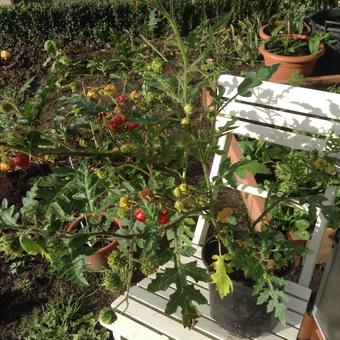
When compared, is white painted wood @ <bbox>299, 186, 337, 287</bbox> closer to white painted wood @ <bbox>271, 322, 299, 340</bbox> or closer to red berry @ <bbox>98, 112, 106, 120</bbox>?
white painted wood @ <bbox>271, 322, 299, 340</bbox>

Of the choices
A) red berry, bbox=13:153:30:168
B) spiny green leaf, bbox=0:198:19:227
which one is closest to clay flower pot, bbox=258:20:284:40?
red berry, bbox=13:153:30:168

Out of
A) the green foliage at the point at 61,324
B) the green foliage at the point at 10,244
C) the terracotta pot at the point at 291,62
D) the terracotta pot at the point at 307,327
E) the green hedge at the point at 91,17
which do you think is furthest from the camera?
the green hedge at the point at 91,17

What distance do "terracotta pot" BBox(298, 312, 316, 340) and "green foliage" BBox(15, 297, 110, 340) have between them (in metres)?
0.99

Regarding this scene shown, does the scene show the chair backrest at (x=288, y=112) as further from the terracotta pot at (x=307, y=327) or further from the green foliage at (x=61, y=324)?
the green foliage at (x=61, y=324)

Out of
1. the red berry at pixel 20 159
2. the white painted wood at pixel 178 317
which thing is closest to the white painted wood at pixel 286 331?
the white painted wood at pixel 178 317

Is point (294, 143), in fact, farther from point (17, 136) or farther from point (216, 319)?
point (17, 136)

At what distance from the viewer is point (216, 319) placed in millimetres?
1637

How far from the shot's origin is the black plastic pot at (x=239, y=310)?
1.49 metres

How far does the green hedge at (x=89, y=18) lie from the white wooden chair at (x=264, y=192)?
3.21m

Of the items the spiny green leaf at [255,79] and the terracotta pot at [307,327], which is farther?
the terracotta pot at [307,327]

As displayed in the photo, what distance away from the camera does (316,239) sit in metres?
1.76

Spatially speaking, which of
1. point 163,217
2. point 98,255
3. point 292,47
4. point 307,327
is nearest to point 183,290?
point 163,217

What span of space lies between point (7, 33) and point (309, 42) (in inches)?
136

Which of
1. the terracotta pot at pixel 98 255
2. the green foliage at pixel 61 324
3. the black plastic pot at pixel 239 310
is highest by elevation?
the black plastic pot at pixel 239 310
